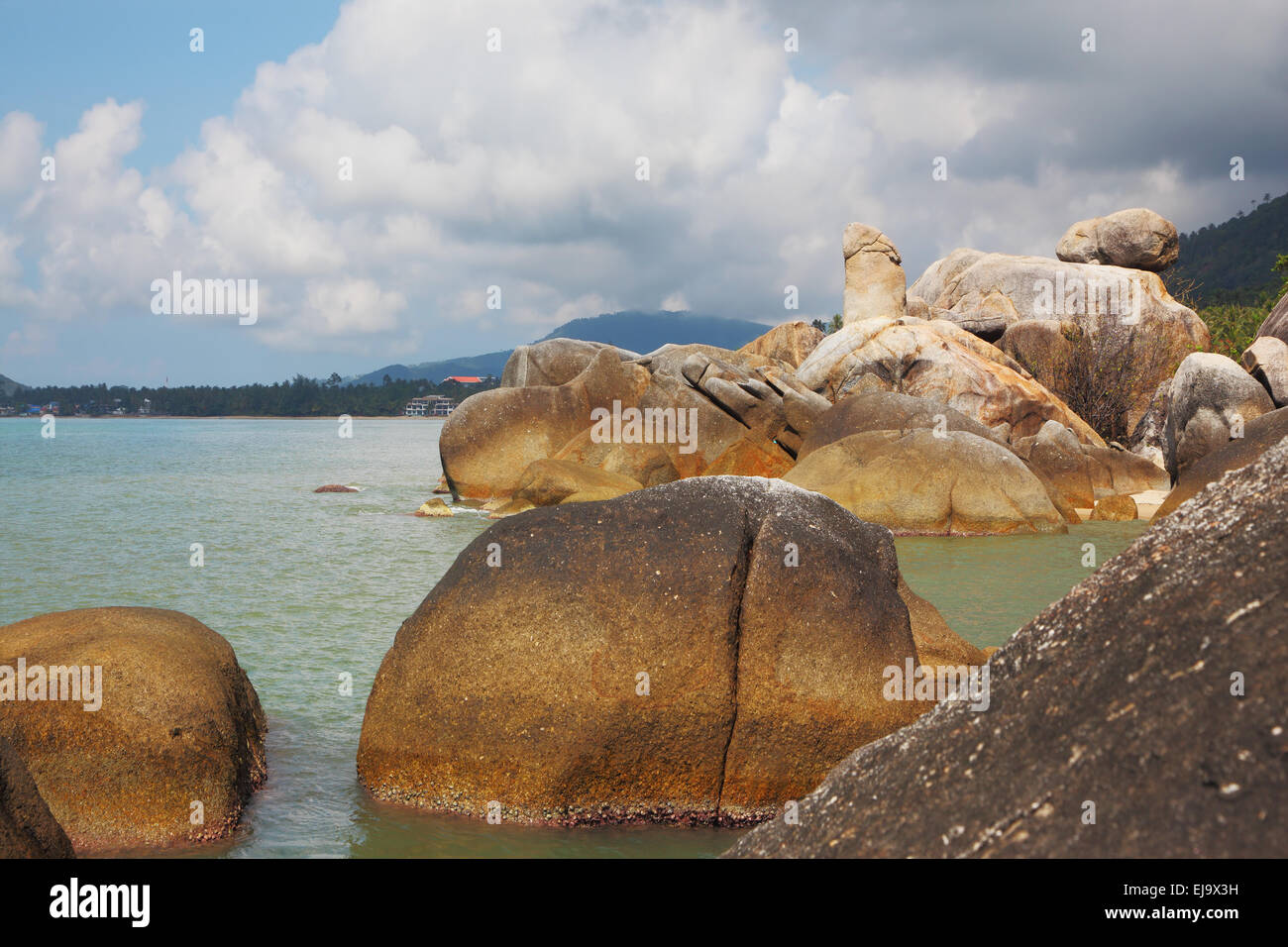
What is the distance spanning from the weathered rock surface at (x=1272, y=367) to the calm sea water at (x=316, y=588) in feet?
17.6

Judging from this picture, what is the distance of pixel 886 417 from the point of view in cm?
2134

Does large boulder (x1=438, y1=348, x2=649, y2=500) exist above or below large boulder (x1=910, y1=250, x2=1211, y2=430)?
below

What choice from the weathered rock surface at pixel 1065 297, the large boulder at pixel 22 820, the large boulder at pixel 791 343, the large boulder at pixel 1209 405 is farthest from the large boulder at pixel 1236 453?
the large boulder at pixel 791 343

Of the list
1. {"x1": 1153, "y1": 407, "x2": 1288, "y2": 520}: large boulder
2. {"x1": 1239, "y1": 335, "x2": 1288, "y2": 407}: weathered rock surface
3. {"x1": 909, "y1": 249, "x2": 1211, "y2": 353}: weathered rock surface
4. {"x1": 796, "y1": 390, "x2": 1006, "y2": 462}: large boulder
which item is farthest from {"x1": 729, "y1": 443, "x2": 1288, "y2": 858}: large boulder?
{"x1": 909, "y1": 249, "x2": 1211, "y2": 353}: weathered rock surface

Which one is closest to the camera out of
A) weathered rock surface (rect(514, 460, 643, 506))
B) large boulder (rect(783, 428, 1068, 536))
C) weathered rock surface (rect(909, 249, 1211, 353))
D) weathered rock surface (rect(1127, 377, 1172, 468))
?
large boulder (rect(783, 428, 1068, 536))

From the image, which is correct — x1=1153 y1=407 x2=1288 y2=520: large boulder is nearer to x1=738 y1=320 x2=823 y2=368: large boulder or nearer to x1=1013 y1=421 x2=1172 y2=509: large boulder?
x1=1013 y1=421 x2=1172 y2=509: large boulder

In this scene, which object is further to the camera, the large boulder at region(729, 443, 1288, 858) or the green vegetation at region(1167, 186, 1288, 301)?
the green vegetation at region(1167, 186, 1288, 301)

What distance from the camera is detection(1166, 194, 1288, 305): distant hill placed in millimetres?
78688

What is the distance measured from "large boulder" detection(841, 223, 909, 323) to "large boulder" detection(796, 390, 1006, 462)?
1489 cm

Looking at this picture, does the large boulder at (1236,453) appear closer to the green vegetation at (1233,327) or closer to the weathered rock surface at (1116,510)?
the weathered rock surface at (1116,510)

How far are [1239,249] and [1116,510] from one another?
258ft

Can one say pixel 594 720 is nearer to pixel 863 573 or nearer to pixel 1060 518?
pixel 863 573

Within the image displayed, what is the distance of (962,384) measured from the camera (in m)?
28.1

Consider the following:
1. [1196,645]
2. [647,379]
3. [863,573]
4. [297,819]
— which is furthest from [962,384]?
[1196,645]
